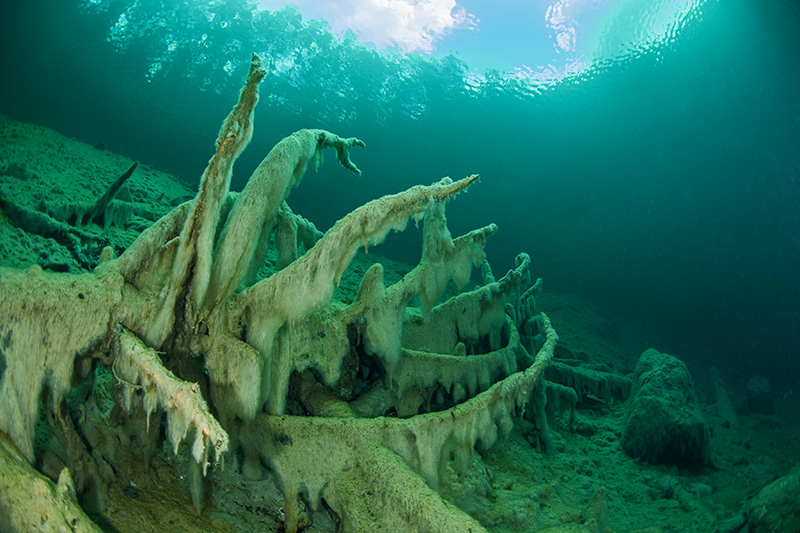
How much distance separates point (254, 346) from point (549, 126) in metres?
36.7

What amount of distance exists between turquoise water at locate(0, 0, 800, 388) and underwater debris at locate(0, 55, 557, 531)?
50.6ft

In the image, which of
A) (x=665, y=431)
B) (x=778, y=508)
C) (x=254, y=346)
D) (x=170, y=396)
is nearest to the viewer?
(x=170, y=396)

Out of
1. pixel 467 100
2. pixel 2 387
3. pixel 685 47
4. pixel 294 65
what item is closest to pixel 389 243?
pixel 467 100

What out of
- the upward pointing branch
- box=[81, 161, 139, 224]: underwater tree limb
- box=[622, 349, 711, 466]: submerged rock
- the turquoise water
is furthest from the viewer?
the turquoise water

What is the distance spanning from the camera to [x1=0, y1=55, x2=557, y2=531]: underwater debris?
3.47 meters

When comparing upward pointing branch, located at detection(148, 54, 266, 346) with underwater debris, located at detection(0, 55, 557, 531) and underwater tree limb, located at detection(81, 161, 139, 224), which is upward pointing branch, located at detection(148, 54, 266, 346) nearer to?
underwater debris, located at detection(0, 55, 557, 531)

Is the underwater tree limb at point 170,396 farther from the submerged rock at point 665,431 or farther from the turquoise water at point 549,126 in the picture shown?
the turquoise water at point 549,126

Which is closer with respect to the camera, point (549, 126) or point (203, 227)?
point (203, 227)

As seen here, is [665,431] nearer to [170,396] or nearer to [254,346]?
[254,346]

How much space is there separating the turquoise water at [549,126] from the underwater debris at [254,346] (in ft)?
50.6

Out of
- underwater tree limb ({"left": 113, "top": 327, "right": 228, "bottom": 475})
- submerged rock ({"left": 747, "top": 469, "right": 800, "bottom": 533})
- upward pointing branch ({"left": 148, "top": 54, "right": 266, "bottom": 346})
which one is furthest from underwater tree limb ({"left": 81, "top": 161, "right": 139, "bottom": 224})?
submerged rock ({"left": 747, "top": 469, "right": 800, "bottom": 533})

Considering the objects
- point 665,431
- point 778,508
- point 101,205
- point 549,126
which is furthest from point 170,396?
point 549,126

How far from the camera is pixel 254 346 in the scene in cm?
458

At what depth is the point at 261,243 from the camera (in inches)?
223
